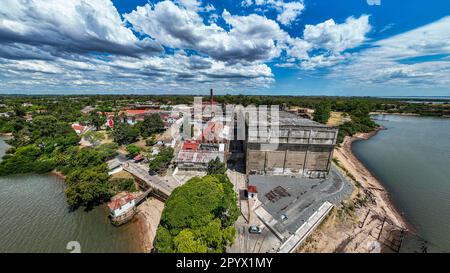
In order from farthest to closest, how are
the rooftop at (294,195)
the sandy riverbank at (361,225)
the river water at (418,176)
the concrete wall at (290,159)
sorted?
the concrete wall at (290,159) < the river water at (418,176) < the rooftop at (294,195) < the sandy riverbank at (361,225)

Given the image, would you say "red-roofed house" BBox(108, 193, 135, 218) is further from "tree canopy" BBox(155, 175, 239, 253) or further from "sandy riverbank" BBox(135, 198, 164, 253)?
"tree canopy" BBox(155, 175, 239, 253)

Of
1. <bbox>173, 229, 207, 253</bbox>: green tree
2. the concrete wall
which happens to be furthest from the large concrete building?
<bbox>173, 229, 207, 253</bbox>: green tree

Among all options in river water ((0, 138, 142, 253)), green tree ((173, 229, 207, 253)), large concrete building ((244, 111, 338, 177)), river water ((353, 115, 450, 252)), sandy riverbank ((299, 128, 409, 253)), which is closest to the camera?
green tree ((173, 229, 207, 253))

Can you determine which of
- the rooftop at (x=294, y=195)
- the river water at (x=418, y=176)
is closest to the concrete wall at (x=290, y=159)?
the rooftop at (x=294, y=195)

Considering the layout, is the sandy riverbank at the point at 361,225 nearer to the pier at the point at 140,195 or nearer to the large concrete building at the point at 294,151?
the large concrete building at the point at 294,151
